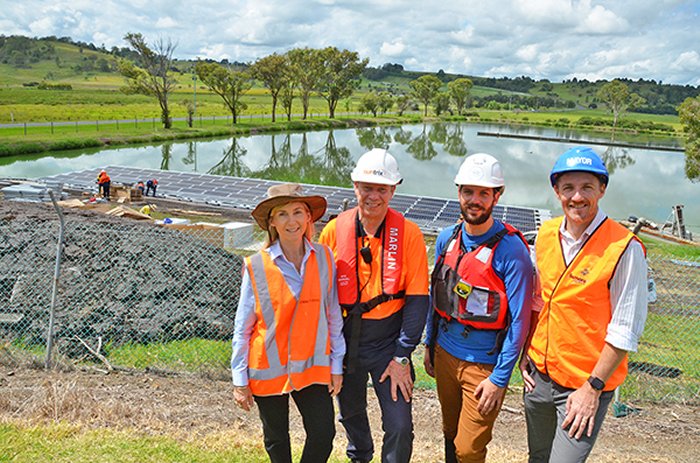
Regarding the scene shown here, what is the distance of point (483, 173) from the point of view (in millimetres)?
3150

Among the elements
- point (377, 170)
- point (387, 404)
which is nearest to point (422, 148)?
point (377, 170)

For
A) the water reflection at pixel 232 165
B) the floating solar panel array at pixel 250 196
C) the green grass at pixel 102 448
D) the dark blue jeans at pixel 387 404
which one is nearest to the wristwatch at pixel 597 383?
the dark blue jeans at pixel 387 404

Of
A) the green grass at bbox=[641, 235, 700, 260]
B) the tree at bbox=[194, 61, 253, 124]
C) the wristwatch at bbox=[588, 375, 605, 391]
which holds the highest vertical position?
the tree at bbox=[194, 61, 253, 124]

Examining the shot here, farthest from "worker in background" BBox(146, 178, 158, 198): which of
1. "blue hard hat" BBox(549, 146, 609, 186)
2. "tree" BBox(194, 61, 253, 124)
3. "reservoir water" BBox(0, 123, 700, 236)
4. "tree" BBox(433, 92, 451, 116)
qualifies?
"tree" BBox(433, 92, 451, 116)

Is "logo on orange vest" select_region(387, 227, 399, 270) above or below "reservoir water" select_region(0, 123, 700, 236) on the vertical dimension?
above

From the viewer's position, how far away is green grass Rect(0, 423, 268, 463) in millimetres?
3760

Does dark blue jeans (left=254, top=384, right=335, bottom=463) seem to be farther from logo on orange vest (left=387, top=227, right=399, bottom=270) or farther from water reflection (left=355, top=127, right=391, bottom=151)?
water reflection (left=355, top=127, right=391, bottom=151)

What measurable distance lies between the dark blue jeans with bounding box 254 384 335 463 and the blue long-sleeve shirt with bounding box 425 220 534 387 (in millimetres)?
974

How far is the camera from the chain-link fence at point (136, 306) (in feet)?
21.1

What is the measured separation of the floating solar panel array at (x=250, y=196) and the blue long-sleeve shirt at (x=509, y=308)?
17237 millimetres

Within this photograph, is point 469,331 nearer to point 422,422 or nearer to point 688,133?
point 422,422

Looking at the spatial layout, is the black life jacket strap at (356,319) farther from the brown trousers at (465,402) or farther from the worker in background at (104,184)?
the worker in background at (104,184)

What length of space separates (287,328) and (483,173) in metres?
1.55

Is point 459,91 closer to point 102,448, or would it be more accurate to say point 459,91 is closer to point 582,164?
point 582,164
